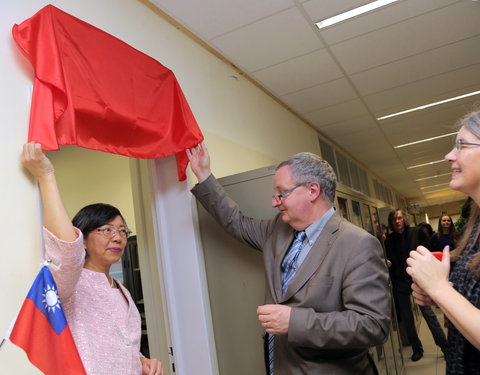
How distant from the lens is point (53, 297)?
3.95 feet

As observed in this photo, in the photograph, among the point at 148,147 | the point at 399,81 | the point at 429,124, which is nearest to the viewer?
the point at 148,147

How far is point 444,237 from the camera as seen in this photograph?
4742mm

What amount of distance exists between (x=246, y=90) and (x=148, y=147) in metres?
1.90

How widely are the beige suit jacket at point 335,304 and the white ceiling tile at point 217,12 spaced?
1604mm

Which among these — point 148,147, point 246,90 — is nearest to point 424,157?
point 246,90

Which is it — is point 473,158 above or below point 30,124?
below

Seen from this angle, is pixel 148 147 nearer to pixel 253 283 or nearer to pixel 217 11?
pixel 253 283

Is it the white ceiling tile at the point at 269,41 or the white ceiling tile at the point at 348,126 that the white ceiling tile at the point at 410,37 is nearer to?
the white ceiling tile at the point at 269,41

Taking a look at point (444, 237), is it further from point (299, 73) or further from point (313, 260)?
point (313, 260)

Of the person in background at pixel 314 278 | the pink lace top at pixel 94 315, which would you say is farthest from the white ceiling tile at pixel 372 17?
the pink lace top at pixel 94 315

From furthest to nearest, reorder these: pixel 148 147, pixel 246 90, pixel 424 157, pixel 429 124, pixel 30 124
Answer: pixel 424 157 < pixel 429 124 < pixel 246 90 < pixel 148 147 < pixel 30 124

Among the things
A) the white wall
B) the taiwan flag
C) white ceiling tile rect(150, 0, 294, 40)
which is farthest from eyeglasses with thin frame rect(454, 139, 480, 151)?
white ceiling tile rect(150, 0, 294, 40)

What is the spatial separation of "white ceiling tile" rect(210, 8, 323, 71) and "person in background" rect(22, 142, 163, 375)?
180 centimetres

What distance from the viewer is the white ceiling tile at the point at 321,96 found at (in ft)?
13.6
